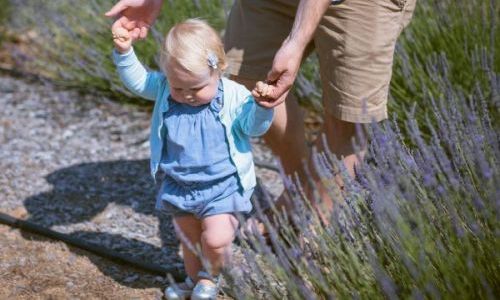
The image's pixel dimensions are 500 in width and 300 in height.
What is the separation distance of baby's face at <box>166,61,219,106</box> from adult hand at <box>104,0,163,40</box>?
34 centimetres

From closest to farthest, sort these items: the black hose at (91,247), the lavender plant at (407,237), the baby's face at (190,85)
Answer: the lavender plant at (407,237) → the baby's face at (190,85) → the black hose at (91,247)

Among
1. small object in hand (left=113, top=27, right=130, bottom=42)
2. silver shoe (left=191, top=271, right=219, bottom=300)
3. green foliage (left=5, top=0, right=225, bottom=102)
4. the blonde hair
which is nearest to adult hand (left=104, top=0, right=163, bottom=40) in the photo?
small object in hand (left=113, top=27, right=130, bottom=42)

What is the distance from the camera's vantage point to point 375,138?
8.11ft

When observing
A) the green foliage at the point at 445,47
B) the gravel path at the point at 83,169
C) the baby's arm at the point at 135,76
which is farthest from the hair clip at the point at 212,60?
the green foliage at the point at 445,47

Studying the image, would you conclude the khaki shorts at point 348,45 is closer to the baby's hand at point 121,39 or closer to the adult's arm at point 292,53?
the adult's arm at point 292,53

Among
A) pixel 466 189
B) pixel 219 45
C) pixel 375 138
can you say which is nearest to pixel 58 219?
pixel 219 45

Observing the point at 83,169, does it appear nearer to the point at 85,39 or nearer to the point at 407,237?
the point at 85,39

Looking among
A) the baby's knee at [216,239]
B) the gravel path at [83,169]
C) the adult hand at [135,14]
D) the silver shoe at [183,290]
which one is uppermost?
the adult hand at [135,14]

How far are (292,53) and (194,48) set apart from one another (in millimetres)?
293

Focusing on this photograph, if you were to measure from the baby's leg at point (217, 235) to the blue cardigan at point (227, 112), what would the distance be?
13 centimetres

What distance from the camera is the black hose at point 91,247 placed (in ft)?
10.7

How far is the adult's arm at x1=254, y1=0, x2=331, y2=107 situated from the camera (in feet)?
8.50

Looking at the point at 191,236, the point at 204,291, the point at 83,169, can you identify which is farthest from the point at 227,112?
the point at 83,169

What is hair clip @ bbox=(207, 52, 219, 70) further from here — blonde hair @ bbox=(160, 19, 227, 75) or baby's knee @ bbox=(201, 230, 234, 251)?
baby's knee @ bbox=(201, 230, 234, 251)
